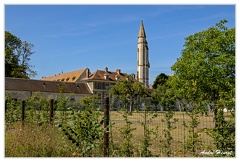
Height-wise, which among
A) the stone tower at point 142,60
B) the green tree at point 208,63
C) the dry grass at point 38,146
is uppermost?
the stone tower at point 142,60

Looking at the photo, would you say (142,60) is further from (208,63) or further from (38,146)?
(38,146)

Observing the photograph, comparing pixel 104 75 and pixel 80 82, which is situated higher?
pixel 104 75

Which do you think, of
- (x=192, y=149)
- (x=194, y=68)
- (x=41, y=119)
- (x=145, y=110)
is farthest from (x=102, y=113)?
(x=194, y=68)

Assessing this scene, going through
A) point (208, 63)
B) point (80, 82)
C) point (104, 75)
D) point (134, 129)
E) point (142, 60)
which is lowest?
point (134, 129)

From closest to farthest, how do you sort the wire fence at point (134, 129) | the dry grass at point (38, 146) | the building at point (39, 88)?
the wire fence at point (134, 129)
the dry grass at point (38, 146)
the building at point (39, 88)

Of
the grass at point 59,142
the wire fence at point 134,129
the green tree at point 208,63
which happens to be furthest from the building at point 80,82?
the wire fence at point 134,129

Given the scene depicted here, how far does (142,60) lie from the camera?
102m

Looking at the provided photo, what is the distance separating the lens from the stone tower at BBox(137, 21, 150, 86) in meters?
101

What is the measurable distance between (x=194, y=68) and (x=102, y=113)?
16.3 meters

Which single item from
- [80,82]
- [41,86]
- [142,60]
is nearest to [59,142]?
[41,86]

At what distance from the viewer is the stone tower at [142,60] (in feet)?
332

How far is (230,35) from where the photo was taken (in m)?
21.8

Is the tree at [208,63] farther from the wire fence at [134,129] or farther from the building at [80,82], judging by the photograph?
the building at [80,82]

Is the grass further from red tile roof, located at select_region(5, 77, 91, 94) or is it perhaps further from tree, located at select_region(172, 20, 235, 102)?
red tile roof, located at select_region(5, 77, 91, 94)
